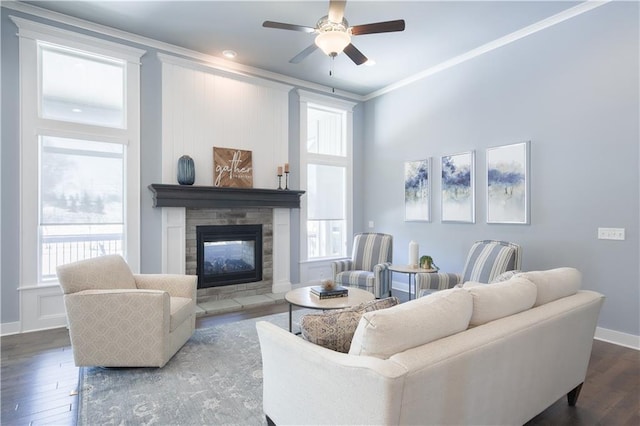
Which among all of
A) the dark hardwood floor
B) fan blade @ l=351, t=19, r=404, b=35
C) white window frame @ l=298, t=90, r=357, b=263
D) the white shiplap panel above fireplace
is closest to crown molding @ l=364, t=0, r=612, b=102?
white window frame @ l=298, t=90, r=357, b=263

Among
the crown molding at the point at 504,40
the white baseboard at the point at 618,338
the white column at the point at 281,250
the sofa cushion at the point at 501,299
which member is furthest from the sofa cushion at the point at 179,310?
the crown molding at the point at 504,40

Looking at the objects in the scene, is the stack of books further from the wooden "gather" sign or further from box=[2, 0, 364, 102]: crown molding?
box=[2, 0, 364, 102]: crown molding

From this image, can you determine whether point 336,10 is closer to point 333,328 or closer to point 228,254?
point 333,328

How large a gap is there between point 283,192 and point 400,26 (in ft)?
9.53

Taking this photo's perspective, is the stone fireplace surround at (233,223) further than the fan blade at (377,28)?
Yes

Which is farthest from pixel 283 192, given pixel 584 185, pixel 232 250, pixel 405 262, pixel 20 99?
pixel 584 185

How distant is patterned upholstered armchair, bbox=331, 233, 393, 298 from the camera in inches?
165

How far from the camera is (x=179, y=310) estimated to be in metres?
2.93

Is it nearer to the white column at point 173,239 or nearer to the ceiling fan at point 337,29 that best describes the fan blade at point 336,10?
the ceiling fan at point 337,29

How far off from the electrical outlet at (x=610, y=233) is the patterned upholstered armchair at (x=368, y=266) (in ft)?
7.17

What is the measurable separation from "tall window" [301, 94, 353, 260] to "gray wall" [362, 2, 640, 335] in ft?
5.07

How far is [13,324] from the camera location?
3521 mm

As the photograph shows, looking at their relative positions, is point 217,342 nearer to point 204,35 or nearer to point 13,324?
point 13,324

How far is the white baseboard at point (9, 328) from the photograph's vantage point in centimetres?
347
